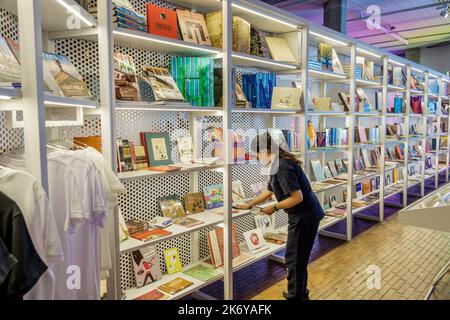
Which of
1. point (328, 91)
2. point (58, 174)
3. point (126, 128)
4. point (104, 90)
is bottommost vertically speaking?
point (58, 174)

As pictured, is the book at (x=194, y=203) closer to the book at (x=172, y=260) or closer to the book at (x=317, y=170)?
the book at (x=172, y=260)

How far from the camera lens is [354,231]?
17.2 ft

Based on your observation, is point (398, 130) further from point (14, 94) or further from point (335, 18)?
point (14, 94)

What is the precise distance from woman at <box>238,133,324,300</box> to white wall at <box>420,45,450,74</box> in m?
10.1

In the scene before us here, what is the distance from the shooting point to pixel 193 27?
111 inches

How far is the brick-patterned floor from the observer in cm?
330

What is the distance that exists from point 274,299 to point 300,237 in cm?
76

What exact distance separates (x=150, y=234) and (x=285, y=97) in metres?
1.93

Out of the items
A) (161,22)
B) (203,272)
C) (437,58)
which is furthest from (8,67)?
(437,58)

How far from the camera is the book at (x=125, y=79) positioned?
2282 millimetres

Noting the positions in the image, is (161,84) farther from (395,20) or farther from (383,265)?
(395,20)

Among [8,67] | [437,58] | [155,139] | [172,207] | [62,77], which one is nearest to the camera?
[8,67]

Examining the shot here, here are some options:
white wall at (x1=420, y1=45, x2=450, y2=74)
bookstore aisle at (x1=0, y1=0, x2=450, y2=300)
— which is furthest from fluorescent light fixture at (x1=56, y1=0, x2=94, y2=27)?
white wall at (x1=420, y1=45, x2=450, y2=74)
